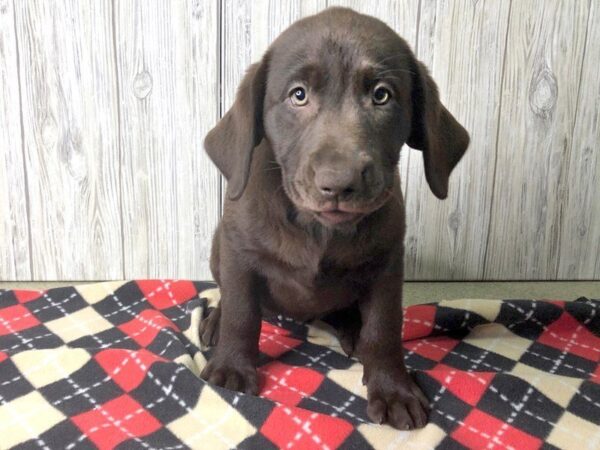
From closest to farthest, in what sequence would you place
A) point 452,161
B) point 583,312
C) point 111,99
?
point 452,161
point 583,312
point 111,99

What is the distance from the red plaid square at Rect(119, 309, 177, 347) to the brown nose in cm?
96

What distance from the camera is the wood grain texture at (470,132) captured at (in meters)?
2.39

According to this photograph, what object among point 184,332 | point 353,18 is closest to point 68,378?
point 184,332

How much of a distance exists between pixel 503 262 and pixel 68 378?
183cm

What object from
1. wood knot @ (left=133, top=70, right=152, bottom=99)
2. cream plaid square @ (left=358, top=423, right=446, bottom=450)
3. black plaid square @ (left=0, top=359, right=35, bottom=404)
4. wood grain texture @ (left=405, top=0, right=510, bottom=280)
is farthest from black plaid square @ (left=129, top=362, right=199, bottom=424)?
wood grain texture @ (left=405, top=0, right=510, bottom=280)

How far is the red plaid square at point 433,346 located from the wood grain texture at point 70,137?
4.26ft

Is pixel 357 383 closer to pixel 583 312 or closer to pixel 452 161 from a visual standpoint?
pixel 452 161

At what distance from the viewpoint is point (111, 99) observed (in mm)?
2395

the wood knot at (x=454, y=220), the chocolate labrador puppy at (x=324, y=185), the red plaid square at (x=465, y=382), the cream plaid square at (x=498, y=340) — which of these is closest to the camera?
the chocolate labrador puppy at (x=324, y=185)

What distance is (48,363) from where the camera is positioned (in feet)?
5.78

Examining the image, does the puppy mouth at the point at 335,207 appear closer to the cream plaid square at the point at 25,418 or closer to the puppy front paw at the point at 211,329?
the puppy front paw at the point at 211,329

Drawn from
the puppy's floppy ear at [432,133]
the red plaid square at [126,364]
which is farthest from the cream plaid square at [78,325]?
the puppy's floppy ear at [432,133]

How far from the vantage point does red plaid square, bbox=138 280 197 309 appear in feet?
7.54

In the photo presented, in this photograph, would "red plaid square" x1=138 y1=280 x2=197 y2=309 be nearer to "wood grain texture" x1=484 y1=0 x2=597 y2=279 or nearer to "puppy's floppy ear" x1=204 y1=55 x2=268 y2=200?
"puppy's floppy ear" x1=204 y1=55 x2=268 y2=200
